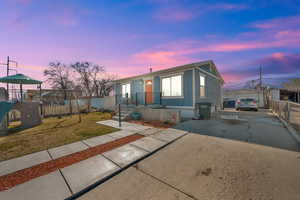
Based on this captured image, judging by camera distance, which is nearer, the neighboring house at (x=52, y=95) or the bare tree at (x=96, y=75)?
the neighboring house at (x=52, y=95)

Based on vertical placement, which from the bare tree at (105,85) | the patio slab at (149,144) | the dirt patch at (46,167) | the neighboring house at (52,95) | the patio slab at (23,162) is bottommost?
the patio slab at (23,162)

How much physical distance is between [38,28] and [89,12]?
2988mm

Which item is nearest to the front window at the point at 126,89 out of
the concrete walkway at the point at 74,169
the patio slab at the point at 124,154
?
the concrete walkway at the point at 74,169

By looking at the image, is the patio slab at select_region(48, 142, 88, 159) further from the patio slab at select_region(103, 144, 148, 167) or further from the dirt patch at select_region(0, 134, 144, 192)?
the patio slab at select_region(103, 144, 148, 167)

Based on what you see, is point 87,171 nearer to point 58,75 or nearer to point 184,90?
point 184,90

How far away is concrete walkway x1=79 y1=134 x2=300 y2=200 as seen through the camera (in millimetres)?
1816

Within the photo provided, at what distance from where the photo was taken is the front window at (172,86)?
8352 mm

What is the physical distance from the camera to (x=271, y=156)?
2877 mm

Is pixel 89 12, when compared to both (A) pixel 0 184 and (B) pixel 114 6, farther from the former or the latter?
(A) pixel 0 184

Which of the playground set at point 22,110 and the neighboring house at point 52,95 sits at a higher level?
the neighboring house at point 52,95

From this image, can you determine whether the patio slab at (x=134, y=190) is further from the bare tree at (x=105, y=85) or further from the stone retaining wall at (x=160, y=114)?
the bare tree at (x=105, y=85)

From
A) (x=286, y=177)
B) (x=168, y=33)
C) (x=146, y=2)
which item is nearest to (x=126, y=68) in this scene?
(x=168, y=33)

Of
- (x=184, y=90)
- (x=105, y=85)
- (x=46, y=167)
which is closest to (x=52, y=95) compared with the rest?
(x=105, y=85)

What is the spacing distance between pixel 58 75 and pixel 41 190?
2917cm
